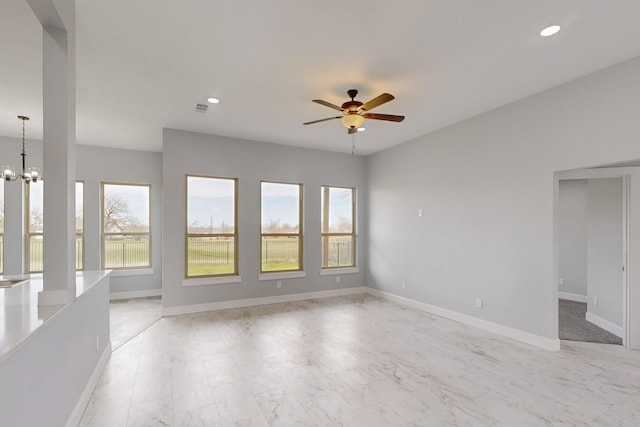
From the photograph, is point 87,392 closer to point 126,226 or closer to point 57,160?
point 57,160

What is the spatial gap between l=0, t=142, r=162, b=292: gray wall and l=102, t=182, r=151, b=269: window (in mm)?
149

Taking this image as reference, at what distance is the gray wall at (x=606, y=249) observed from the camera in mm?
4270

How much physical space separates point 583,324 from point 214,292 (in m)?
5.81

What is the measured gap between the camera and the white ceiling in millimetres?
2381

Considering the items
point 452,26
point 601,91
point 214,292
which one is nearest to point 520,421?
point 452,26

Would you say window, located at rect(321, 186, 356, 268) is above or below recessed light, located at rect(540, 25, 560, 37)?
below

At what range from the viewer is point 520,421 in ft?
7.82

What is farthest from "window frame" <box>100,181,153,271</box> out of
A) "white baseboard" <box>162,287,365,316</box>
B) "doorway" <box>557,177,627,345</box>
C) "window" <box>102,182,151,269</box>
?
"doorway" <box>557,177,627,345</box>

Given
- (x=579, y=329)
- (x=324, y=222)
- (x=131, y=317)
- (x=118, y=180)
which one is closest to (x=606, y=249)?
(x=579, y=329)

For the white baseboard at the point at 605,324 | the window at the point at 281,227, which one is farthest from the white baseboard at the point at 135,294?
the white baseboard at the point at 605,324

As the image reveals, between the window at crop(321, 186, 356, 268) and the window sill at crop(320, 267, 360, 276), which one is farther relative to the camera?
the window at crop(321, 186, 356, 268)

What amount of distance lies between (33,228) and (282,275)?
15.5 ft

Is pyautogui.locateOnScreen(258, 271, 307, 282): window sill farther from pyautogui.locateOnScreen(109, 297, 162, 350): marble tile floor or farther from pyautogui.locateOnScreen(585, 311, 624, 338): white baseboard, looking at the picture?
pyautogui.locateOnScreen(585, 311, 624, 338): white baseboard

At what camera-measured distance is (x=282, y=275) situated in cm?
614
